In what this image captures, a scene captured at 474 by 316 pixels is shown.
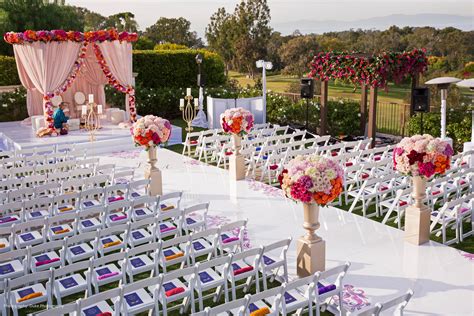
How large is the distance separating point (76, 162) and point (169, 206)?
10.1 ft

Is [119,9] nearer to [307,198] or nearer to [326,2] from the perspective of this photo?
[326,2]

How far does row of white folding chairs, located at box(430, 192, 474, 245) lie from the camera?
26.9 feet

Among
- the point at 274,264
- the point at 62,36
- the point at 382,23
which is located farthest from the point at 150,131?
the point at 382,23

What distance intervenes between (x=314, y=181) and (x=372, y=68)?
8.62m

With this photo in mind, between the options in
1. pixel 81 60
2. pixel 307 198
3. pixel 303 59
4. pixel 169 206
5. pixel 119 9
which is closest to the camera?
pixel 307 198

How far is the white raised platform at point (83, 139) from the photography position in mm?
15203

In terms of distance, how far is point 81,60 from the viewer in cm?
1642

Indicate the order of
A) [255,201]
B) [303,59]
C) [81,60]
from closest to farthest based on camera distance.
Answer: [255,201], [81,60], [303,59]

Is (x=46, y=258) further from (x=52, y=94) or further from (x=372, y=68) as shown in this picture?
(x=372, y=68)

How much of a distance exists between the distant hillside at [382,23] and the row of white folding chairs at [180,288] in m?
29.2

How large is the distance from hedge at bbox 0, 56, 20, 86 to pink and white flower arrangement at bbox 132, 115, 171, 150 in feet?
45.4

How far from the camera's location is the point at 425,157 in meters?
7.75

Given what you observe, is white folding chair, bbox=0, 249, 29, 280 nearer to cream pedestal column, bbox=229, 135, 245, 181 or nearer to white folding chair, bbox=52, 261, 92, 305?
white folding chair, bbox=52, 261, 92, 305

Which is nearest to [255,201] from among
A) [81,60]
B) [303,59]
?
[81,60]
